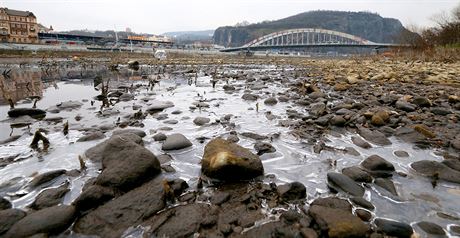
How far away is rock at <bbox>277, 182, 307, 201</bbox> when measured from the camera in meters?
3.87

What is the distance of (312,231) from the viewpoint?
→ 3.05 metres

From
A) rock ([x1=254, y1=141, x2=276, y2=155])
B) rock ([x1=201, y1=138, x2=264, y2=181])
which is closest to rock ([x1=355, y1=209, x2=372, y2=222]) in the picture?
rock ([x1=201, y1=138, x2=264, y2=181])

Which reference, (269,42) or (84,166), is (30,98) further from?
(269,42)

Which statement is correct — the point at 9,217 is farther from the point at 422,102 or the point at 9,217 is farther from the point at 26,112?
the point at 422,102

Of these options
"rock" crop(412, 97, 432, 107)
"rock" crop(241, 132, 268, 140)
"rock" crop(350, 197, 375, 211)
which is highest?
"rock" crop(412, 97, 432, 107)

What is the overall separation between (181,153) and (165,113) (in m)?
3.75

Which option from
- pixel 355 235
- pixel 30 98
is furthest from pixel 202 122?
pixel 30 98

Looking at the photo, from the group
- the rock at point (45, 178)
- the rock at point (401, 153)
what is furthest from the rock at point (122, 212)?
the rock at point (401, 153)

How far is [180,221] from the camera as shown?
10.9ft

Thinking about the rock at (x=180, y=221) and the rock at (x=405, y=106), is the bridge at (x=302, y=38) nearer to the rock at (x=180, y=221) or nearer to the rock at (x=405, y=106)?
the rock at (x=405, y=106)

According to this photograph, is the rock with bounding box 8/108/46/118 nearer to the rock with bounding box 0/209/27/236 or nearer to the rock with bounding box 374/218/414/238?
the rock with bounding box 0/209/27/236

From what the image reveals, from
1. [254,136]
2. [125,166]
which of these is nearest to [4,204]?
[125,166]

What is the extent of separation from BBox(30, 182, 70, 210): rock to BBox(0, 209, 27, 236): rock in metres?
0.26

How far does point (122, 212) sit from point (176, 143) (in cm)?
258
